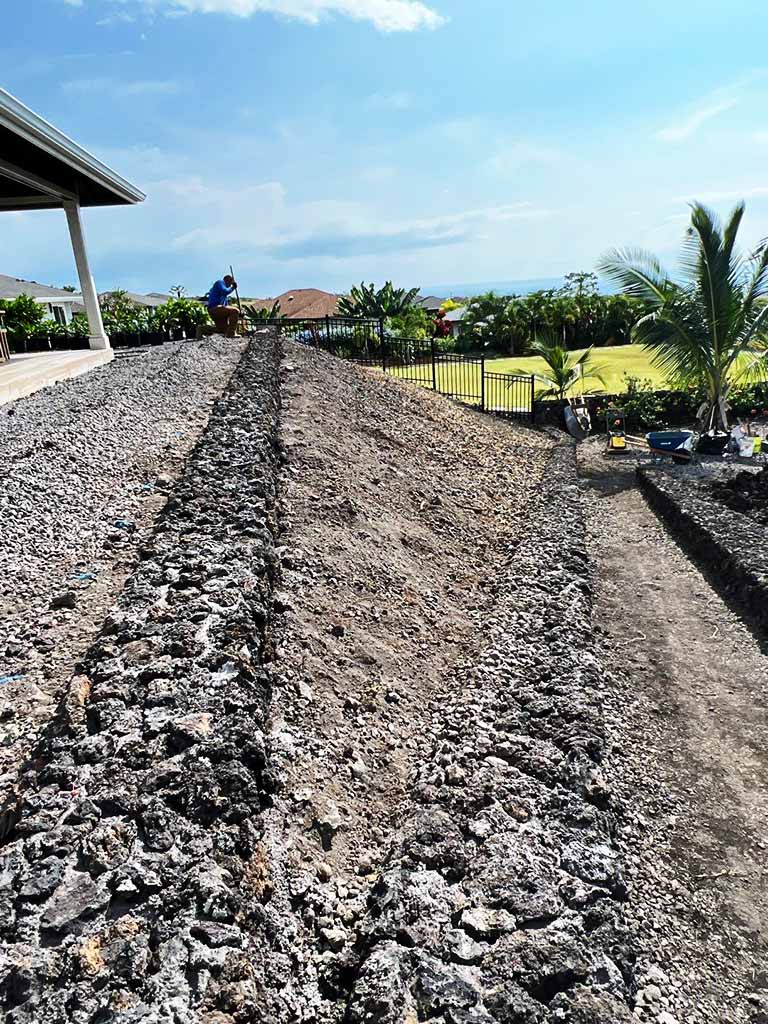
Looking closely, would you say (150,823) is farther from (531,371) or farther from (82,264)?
(531,371)

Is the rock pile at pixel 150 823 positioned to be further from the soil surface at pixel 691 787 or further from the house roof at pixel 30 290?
the house roof at pixel 30 290

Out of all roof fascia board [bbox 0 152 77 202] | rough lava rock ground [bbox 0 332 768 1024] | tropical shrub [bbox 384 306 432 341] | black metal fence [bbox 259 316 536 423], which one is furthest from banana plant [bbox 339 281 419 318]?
rough lava rock ground [bbox 0 332 768 1024]

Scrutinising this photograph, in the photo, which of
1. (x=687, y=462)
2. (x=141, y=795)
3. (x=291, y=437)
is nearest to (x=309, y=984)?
(x=141, y=795)

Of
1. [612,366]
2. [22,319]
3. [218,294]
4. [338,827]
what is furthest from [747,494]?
[612,366]

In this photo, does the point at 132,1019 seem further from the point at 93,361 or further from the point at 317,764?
the point at 93,361

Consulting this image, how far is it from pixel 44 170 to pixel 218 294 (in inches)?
172

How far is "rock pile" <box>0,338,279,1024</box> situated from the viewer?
2137 millimetres

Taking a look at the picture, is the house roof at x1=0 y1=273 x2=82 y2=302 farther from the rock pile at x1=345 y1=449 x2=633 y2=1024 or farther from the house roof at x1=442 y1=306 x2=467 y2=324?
the rock pile at x1=345 y1=449 x2=633 y2=1024

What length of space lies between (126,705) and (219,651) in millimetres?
612

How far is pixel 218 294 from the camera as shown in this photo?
15945 millimetres

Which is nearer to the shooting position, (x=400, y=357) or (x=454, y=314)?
(x=400, y=357)

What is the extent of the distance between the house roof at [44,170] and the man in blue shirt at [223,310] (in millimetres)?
2503

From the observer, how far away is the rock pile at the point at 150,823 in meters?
2.14

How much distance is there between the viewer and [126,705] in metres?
3.26
